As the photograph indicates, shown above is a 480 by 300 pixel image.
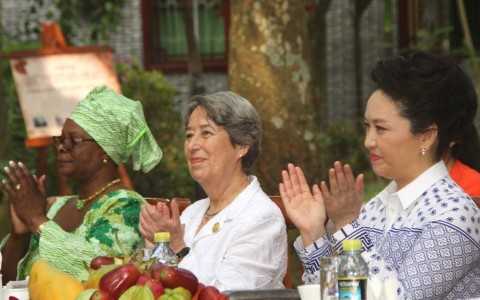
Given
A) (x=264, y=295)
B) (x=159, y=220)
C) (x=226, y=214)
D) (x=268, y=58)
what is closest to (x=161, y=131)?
(x=268, y=58)

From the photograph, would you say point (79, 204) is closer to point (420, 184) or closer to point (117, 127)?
point (117, 127)

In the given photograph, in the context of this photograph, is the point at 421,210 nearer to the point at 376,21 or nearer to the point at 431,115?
the point at 431,115

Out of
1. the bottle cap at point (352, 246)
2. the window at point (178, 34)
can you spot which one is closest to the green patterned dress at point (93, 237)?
the bottle cap at point (352, 246)

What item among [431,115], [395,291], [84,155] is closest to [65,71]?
[84,155]

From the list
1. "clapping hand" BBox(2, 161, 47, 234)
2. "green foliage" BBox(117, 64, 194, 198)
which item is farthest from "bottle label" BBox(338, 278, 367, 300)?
"green foliage" BBox(117, 64, 194, 198)

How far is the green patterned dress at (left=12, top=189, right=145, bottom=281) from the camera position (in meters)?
5.55

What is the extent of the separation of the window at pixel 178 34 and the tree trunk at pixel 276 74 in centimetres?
869

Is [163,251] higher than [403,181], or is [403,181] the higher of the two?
[403,181]

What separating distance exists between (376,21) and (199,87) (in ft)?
11.8

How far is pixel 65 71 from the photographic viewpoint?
1069 centimetres

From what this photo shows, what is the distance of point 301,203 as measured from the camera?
15.5ft

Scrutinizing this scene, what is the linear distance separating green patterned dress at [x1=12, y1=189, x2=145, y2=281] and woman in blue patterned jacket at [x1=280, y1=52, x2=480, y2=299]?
41.7 inches

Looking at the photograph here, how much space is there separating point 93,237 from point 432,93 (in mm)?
1739

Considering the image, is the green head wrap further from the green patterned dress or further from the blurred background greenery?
the blurred background greenery
